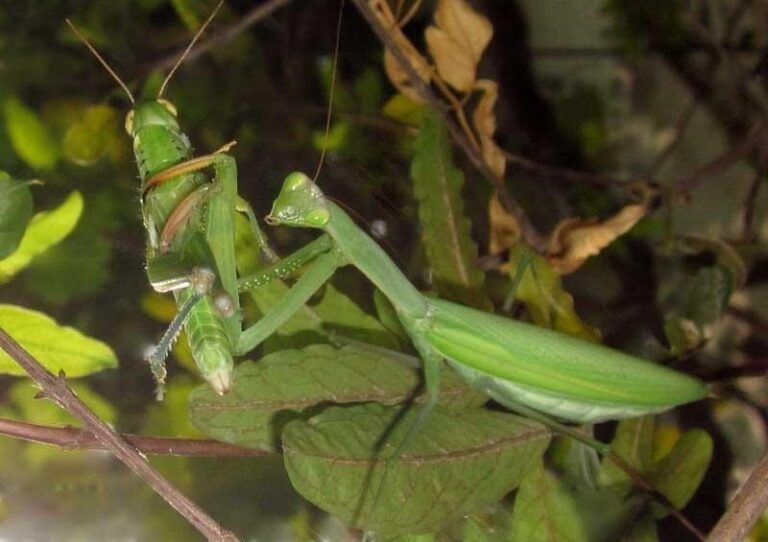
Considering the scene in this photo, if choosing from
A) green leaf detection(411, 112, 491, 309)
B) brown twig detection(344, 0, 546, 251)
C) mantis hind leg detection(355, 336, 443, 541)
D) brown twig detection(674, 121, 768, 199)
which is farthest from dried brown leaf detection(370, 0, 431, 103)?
brown twig detection(674, 121, 768, 199)

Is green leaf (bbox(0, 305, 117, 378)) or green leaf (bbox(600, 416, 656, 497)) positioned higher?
green leaf (bbox(0, 305, 117, 378))

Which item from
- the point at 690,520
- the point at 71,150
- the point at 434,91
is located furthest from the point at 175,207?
the point at 690,520

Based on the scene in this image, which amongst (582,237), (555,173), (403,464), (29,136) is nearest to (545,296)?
(582,237)

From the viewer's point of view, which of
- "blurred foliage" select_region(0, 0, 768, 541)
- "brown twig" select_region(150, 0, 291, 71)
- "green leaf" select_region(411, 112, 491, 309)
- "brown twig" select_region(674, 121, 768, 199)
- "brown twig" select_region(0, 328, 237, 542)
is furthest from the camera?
"brown twig" select_region(674, 121, 768, 199)

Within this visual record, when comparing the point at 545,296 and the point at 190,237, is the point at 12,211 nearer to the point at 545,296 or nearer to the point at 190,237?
the point at 190,237

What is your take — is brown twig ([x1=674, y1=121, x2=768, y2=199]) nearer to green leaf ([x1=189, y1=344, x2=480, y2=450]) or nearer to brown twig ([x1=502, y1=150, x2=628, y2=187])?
brown twig ([x1=502, y1=150, x2=628, y2=187])

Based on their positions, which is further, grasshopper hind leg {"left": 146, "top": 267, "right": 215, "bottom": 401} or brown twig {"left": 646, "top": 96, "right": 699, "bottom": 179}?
brown twig {"left": 646, "top": 96, "right": 699, "bottom": 179}
